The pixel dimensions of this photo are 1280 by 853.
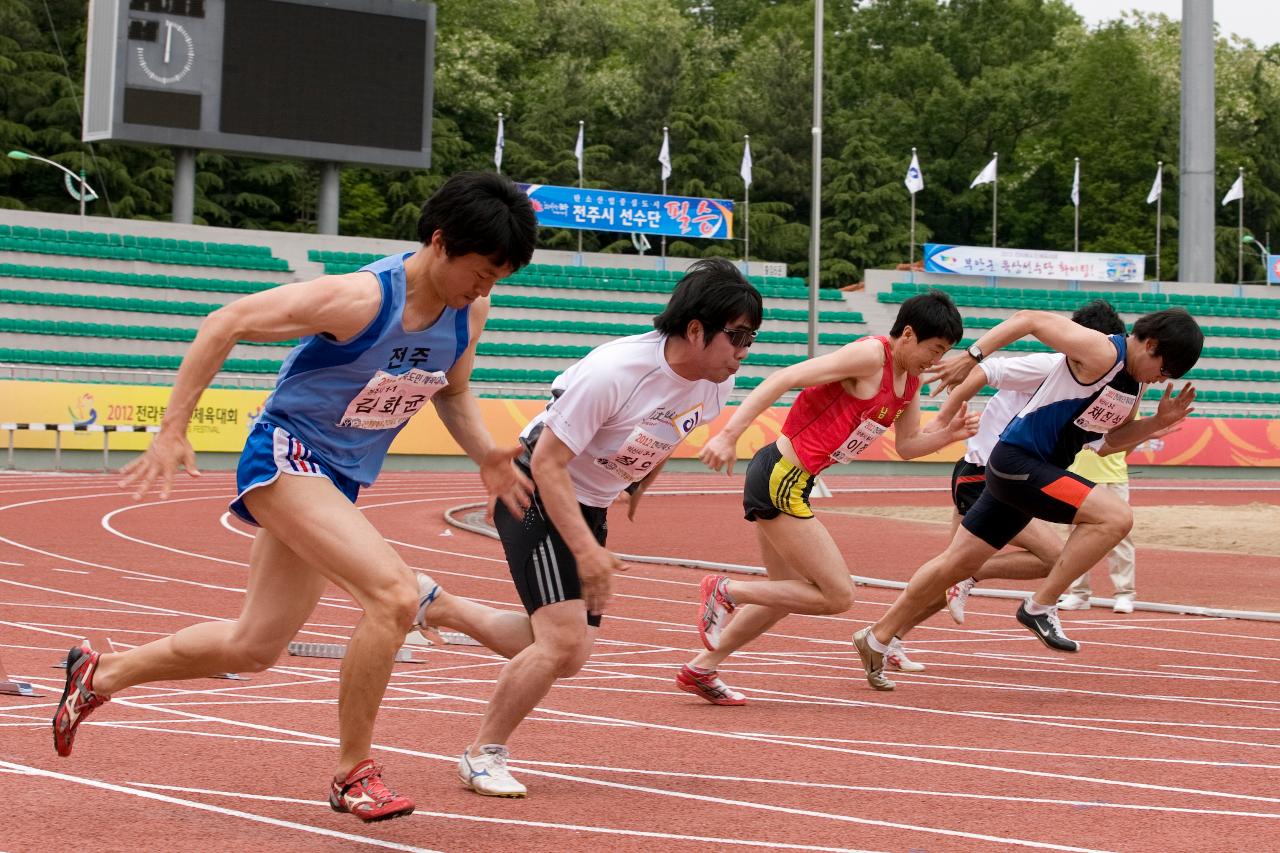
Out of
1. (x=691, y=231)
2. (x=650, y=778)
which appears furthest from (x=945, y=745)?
(x=691, y=231)

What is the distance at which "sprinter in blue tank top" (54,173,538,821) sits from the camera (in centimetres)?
456

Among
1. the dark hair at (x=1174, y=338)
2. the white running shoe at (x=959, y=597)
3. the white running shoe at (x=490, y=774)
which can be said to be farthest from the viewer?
the white running shoe at (x=959, y=597)

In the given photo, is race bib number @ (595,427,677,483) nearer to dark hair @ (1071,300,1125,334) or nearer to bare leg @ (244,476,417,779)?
bare leg @ (244,476,417,779)

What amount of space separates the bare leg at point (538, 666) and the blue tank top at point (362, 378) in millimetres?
920

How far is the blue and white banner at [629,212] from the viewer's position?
142 feet

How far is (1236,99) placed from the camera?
7494 centimetres

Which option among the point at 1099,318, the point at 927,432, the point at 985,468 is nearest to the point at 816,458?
the point at 927,432

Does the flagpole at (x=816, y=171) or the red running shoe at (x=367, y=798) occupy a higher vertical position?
the flagpole at (x=816, y=171)

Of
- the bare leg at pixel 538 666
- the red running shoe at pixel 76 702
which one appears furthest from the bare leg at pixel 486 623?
the red running shoe at pixel 76 702

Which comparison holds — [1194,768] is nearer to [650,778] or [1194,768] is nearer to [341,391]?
[650,778]

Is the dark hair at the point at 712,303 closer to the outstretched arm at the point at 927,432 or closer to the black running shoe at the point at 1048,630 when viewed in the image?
the outstretched arm at the point at 927,432

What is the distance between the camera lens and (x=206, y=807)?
199 inches

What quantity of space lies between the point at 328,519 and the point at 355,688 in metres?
0.50

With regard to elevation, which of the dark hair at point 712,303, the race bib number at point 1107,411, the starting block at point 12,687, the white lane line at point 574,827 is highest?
the dark hair at point 712,303
